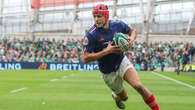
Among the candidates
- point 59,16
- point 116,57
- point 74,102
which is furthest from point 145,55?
point 116,57

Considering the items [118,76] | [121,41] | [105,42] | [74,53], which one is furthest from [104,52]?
[74,53]

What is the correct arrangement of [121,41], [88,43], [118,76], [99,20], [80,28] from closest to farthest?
[121,41] < [99,20] < [88,43] < [118,76] < [80,28]

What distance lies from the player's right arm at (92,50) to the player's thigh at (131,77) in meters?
0.69

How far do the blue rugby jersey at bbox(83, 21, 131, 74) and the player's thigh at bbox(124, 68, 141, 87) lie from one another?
0.27m

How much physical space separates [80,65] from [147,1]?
Result: 13.2 meters

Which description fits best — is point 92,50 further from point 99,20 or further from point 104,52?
point 99,20

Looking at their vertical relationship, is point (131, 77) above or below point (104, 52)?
below

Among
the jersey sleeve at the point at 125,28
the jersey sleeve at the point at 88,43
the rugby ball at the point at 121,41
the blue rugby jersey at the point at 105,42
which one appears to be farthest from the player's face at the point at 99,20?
the jersey sleeve at the point at 125,28

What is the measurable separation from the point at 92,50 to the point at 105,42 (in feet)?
1.01

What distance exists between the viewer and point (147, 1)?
147 ft

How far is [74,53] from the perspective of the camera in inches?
1455

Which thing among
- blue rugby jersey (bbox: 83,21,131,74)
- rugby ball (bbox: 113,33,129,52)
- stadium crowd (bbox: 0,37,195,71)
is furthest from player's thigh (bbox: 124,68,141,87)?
stadium crowd (bbox: 0,37,195,71)

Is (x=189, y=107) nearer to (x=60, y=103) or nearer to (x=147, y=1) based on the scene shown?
(x=60, y=103)

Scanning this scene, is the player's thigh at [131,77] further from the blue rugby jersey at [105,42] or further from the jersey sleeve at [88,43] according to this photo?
the jersey sleeve at [88,43]
